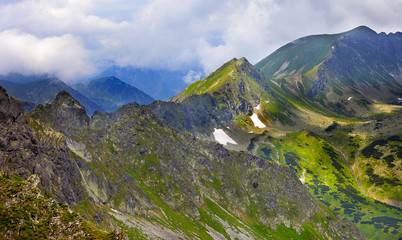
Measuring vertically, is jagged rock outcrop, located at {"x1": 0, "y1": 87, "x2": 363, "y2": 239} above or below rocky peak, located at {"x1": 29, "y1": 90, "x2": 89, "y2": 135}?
below

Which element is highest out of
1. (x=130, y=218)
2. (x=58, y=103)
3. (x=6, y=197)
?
(x=58, y=103)

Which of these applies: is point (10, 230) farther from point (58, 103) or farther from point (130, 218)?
point (58, 103)

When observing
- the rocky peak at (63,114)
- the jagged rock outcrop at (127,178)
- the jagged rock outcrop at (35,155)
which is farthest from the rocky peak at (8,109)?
the rocky peak at (63,114)

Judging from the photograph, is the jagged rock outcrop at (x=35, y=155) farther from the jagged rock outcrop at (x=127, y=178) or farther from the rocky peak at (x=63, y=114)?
the rocky peak at (x=63, y=114)

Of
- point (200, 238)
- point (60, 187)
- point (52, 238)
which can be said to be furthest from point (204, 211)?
point (52, 238)

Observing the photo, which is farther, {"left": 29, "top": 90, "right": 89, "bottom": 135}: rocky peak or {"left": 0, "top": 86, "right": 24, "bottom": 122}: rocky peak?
{"left": 29, "top": 90, "right": 89, "bottom": 135}: rocky peak

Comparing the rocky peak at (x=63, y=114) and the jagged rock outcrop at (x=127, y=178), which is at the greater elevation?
the rocky peak at (x=63, y=114)

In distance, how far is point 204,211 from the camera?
17075 centimetres

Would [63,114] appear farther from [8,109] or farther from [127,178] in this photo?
[8,109]

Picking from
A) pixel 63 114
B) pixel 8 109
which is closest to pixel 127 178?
pixel 63 114

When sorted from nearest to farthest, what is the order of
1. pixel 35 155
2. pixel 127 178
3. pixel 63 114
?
pixel 35 155 → pixel 127 178 → pixel 63 114

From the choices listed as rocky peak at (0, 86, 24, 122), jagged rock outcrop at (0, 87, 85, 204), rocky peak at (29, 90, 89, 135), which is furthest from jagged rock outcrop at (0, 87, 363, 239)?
rocky peak at (0, 86, 24, 122)

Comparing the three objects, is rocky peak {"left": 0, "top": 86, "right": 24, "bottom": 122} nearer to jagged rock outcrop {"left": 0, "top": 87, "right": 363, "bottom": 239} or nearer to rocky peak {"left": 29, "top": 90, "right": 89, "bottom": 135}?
jagged rock outcrop {"left": 0, "top": 87, "right": 363, "bottom": 239}

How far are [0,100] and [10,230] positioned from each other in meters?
49.1
